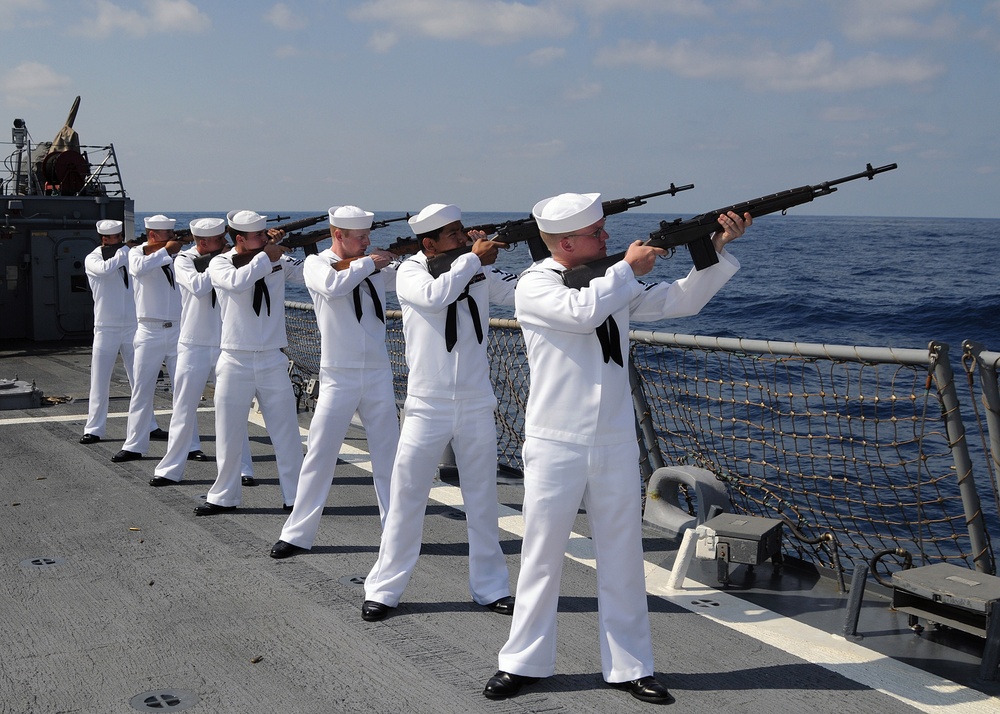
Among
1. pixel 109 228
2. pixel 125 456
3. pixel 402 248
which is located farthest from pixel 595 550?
pixel 109 228

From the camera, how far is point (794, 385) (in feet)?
55.1

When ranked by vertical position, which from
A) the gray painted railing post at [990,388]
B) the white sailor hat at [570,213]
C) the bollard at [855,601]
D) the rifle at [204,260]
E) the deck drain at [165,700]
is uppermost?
the white sailor hat at [570,213]

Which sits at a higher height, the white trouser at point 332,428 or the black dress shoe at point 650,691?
the white trouser at point 332,428

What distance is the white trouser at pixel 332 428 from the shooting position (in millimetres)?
5496

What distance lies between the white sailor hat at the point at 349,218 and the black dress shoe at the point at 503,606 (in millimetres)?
2221

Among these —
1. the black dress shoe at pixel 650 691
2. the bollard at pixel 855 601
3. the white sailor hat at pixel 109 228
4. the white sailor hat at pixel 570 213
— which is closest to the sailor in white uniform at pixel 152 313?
the white sailor hat at pixel 109 228

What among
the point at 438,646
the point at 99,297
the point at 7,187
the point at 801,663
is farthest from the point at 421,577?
the point at 7,187

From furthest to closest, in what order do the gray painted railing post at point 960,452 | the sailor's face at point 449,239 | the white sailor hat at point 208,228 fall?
the white sailor hat at point 208,228 < the sailor's face at point 449,239 < the gray painted railing post at point 960,452

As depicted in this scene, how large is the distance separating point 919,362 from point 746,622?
1.39 m

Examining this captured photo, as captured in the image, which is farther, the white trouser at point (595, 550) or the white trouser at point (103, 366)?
the white trouser at point (103, 366)

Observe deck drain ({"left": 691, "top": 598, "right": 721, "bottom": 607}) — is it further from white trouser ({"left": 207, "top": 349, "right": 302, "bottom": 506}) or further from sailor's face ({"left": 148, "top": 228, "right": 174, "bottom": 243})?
sailor's face ({"left": 148, "top": 228, "right": 174, "bottom": 243})

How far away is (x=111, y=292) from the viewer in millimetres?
9000

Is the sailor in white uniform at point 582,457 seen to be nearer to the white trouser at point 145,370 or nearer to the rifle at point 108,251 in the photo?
the white trouser at point 145,370

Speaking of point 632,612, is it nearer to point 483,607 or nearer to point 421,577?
point 483,607
